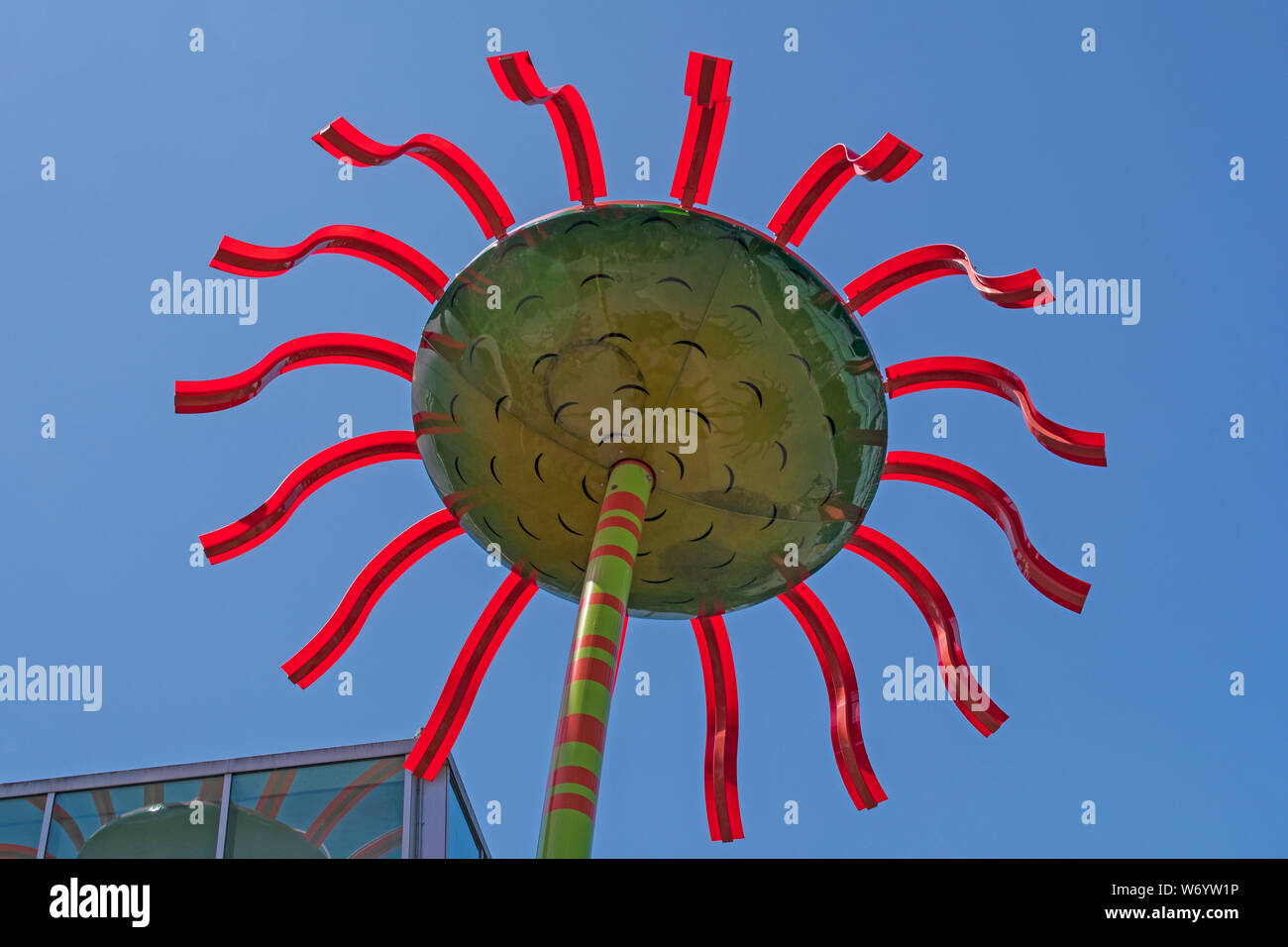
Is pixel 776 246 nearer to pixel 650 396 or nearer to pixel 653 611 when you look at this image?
pixel 650 396

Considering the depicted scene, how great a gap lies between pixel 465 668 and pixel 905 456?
452 centimetres

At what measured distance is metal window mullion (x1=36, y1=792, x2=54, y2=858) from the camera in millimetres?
17484

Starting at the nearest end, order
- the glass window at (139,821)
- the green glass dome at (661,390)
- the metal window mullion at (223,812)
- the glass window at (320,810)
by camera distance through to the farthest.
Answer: the green glass dome at (661,390) → the glass window at (320,810) → the metal window mullion at (223,812) → the glass window at (139,821)

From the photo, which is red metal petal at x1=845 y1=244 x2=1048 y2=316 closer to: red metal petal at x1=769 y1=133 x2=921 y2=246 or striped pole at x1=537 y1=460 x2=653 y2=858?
red metal petal at x1=769 y1=133 x2=921 y2=246

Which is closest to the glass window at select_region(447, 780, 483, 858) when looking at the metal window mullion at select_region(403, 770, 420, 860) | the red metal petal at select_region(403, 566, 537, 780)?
the metal window mullion at select_region(403, 770, 420, 860)

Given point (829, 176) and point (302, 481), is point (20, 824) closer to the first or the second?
point (302, 481)

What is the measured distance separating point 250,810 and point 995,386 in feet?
34.0

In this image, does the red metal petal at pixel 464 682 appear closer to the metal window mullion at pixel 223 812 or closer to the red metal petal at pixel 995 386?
the red metal petal at pixel 995 386

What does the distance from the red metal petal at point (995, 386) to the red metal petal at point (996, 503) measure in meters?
0.71

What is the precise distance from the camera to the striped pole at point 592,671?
911 centimetres

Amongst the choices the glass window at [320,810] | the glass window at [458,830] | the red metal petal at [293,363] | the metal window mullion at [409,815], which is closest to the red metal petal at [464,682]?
the red metal petal at [293,363]

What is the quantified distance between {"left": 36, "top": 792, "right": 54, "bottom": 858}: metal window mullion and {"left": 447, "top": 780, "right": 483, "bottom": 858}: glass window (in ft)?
16.5

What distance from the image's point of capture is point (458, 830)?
1758 centimetres
